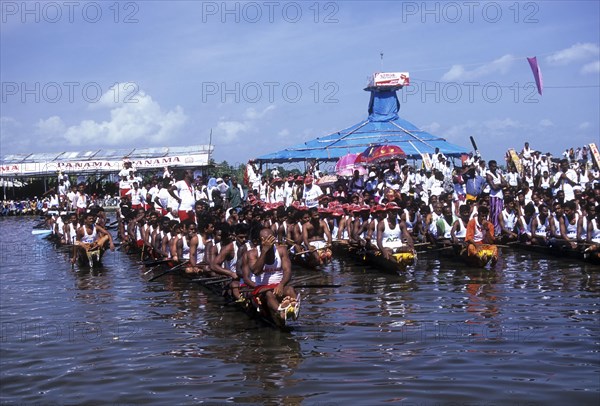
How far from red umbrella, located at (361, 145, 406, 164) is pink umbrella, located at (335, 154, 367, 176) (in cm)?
66

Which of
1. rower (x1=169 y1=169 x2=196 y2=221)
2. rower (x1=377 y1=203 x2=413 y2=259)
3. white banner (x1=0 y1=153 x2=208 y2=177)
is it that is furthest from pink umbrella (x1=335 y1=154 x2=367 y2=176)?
white banner (x1=0 y1=153 x2=208 y2=177)

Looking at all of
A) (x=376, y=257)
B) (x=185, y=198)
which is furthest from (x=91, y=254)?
(x=376, y=257)

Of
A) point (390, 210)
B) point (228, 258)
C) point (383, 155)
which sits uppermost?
point (383, 155)

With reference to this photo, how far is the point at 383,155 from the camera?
28.8m

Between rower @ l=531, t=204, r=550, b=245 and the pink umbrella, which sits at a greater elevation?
the pink umbrella

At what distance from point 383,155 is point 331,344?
59.7 ft

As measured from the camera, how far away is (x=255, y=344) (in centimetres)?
1127

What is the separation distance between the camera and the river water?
912cm

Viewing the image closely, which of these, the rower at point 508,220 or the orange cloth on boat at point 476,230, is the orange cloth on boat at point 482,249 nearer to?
the orange cloth on boat at point 476,230

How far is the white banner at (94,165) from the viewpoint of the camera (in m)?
46.1

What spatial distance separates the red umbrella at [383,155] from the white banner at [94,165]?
18014mm

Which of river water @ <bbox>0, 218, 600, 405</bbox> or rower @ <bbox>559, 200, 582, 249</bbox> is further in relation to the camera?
rower @ <bbox>559, 200, 582, 249</bbox>

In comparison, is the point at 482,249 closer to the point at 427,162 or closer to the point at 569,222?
the point at 569,222

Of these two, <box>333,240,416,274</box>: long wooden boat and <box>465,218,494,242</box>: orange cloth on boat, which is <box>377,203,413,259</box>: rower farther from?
<box>465,218,494,242</box>: orange cloth on boat
